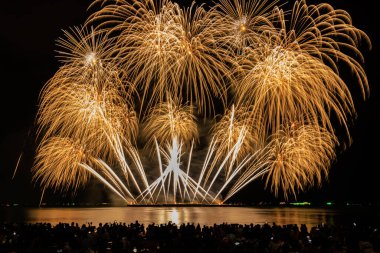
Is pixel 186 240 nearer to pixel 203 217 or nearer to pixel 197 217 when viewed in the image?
pixel 197 217

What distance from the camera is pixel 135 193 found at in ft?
305

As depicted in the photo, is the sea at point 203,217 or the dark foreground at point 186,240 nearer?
the dark foreground at point 186,240

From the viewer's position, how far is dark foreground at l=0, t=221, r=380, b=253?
2181cm

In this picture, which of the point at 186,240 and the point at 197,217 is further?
the point at 197,217

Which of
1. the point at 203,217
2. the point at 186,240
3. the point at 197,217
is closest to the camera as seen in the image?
the point at 186,240

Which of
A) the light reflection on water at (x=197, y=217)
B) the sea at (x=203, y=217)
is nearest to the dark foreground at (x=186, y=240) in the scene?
the sea at (x=203, y=217)

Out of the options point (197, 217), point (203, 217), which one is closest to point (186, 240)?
point (197, 217)

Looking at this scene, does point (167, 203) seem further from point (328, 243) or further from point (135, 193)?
point (328, 243)

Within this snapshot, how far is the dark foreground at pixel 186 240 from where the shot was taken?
21.8m

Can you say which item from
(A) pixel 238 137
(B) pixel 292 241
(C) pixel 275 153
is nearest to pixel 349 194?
(C) pixel 275 153

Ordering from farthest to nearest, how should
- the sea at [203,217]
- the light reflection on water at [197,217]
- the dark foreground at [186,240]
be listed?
the light reflection on water at [197,217]
the sea at [203,217]
the dark foreground at [186,240]

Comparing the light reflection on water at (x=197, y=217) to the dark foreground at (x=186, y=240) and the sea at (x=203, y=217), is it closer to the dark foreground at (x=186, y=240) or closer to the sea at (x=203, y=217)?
the sea at (x=203, y=217)

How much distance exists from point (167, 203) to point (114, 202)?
2047cm

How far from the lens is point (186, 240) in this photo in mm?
23109
